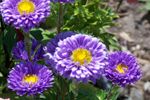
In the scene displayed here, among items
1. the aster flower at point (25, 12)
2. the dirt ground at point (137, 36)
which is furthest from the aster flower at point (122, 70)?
the dirt ground at point (137, 36)

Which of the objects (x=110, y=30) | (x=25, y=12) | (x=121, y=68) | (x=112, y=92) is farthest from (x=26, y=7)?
(x=110, y=30)

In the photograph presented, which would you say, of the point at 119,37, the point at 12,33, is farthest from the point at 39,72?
the point at 119,37

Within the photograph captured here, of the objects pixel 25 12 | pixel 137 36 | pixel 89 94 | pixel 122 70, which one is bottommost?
pixel 137 36

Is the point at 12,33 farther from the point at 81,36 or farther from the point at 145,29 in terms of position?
the point at 145,29

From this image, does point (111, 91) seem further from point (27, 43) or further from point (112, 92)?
point (27, 43)

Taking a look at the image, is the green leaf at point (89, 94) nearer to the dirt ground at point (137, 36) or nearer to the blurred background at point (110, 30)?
the blurred background at point (110, 30)

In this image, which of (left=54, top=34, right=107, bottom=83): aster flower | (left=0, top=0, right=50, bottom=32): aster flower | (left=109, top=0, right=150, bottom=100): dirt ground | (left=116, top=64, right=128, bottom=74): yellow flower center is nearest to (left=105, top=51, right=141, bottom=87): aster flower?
(left=116, top=64, right=128, bottom=74): yellow flower center

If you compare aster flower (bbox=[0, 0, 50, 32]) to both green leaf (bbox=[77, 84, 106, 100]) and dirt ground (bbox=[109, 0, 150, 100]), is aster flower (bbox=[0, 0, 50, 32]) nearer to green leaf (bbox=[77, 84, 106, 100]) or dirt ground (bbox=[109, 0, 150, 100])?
green leaf (bbox=[77, 84, 106, 100])
